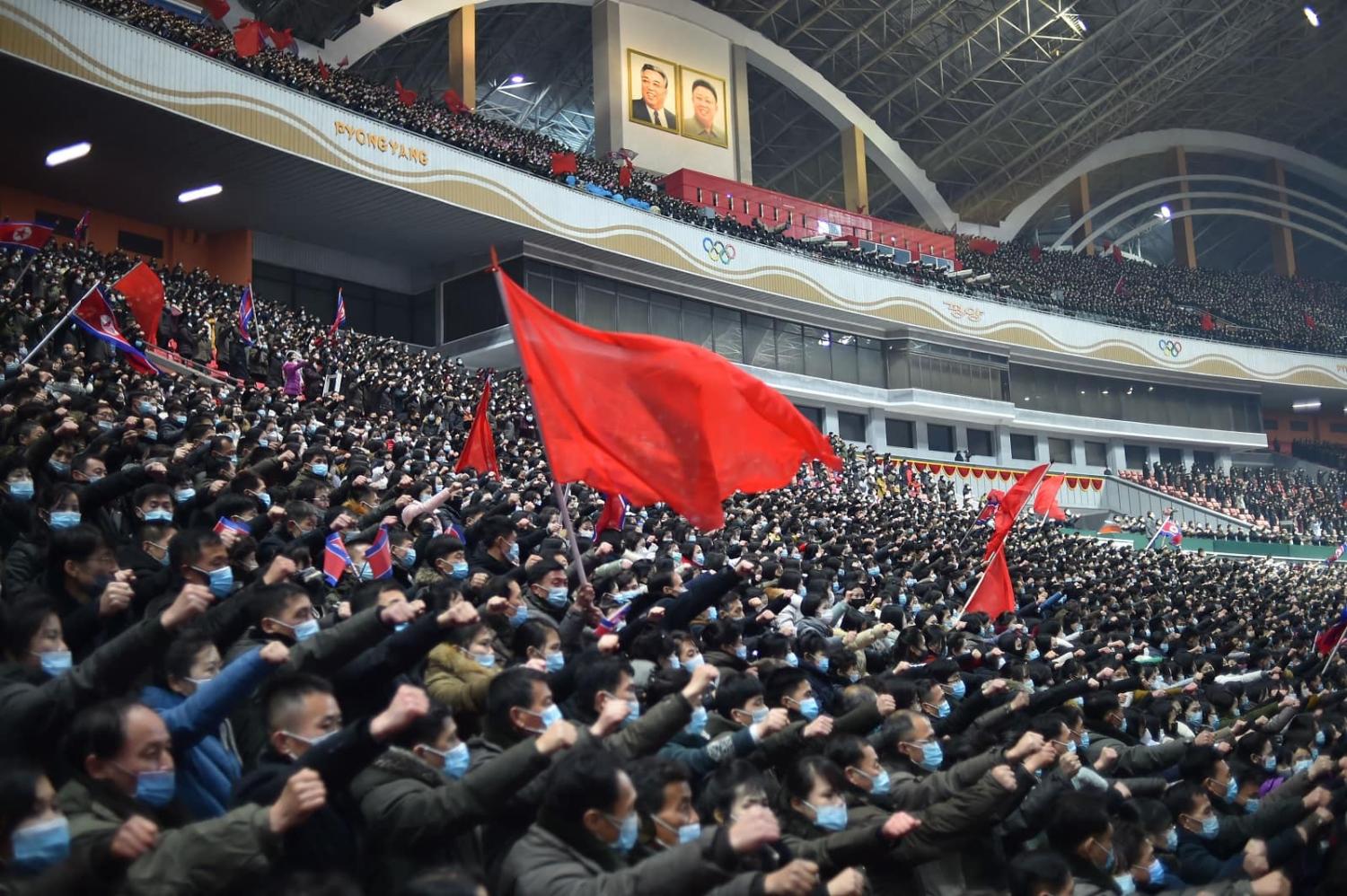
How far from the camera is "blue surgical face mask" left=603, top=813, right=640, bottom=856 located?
3061 mm

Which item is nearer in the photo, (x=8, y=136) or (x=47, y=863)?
(x=47, y=863)

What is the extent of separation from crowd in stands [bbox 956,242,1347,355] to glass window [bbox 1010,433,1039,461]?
4348mm

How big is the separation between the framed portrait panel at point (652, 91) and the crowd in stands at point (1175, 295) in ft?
37.6

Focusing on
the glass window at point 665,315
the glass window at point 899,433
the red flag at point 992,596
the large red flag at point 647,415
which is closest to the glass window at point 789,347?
the glass window at point 665,315

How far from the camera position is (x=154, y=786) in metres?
2.88

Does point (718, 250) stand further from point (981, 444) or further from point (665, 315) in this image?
point (981, 444)

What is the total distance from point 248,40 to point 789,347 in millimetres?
15812

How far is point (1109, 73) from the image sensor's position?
118 feet

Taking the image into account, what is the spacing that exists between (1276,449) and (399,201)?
35.9m

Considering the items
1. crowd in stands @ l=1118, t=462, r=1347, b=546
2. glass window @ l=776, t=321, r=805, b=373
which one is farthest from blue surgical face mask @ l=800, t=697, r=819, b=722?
crowd in stands @ l=1118, t=462, r=1347, b=546

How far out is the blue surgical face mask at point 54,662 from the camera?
3.45 meters

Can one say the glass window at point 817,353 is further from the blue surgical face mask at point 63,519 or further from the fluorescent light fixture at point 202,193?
the blue surgical face mask at point 63,519

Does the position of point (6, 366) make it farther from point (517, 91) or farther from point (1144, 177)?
point (1144, 177)

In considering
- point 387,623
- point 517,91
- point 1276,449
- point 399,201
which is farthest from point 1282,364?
point 387,623
